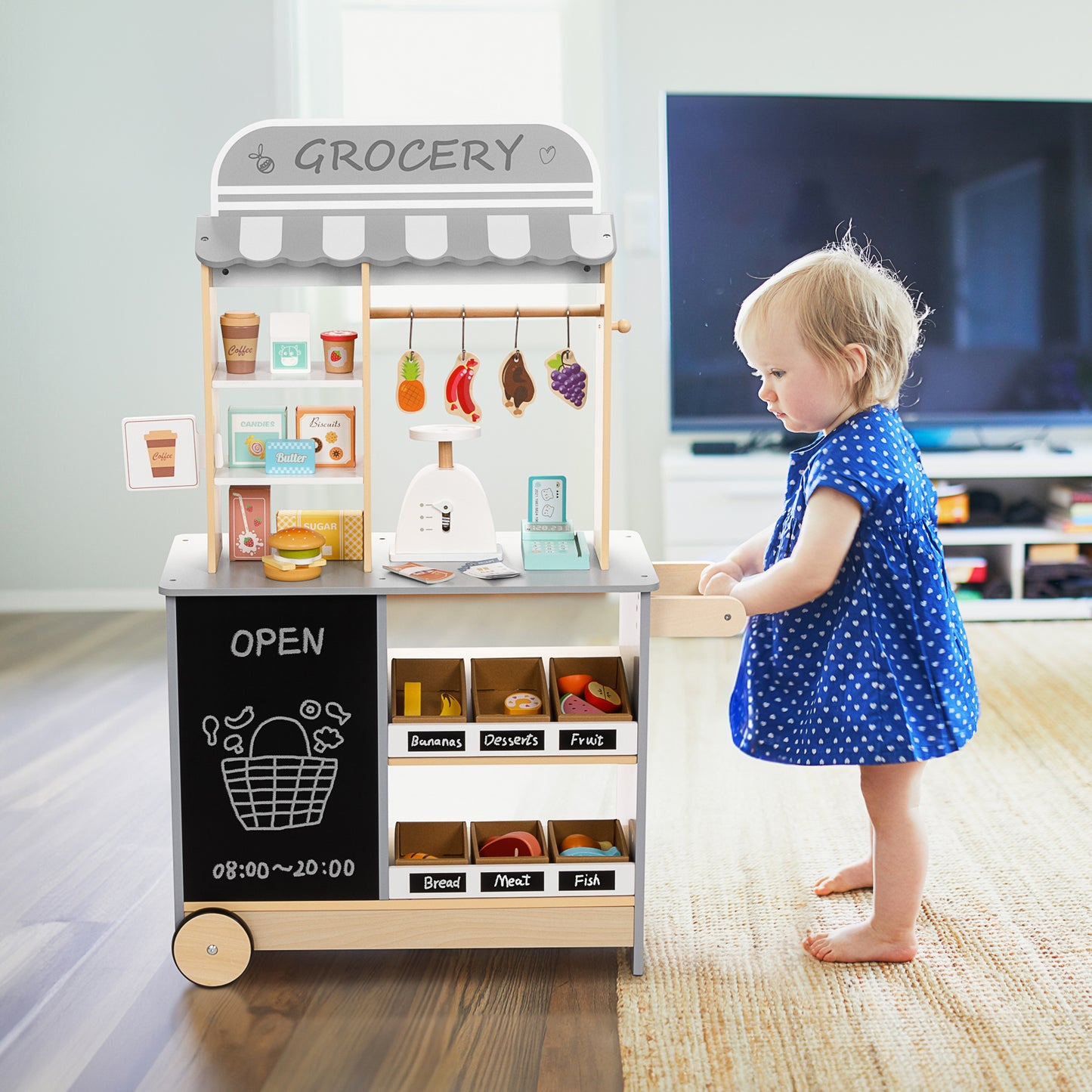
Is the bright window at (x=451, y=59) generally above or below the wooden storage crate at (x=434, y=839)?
above

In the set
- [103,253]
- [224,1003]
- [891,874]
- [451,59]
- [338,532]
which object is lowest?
[224,1003]

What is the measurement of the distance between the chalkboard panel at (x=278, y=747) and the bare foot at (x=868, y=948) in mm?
676

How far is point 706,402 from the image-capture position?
12.9ft

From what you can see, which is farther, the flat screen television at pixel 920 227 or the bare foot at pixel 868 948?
the flat screen television at pixel 920 227

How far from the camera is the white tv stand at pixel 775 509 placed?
3.66 m

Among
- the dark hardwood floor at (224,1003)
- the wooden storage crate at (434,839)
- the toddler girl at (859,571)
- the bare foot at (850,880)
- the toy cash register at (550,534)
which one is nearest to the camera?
the dark hardwood floor at (224,1003)

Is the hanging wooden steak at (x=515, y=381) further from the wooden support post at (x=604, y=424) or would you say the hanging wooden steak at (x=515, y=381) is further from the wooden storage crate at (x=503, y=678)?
the wooden storage crate at (x=503, y=678)

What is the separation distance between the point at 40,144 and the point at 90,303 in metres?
0.51

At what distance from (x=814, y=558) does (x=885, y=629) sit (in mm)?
148

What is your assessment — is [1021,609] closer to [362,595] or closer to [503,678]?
[503,678]

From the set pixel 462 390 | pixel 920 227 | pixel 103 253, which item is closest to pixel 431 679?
pixel 462 390

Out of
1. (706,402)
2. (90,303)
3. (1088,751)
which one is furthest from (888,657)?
(90,303)

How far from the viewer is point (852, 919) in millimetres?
1897

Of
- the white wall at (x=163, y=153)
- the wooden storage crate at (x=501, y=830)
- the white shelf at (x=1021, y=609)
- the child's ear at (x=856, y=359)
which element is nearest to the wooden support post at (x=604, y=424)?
the child's ear at (x=856, y=359)
